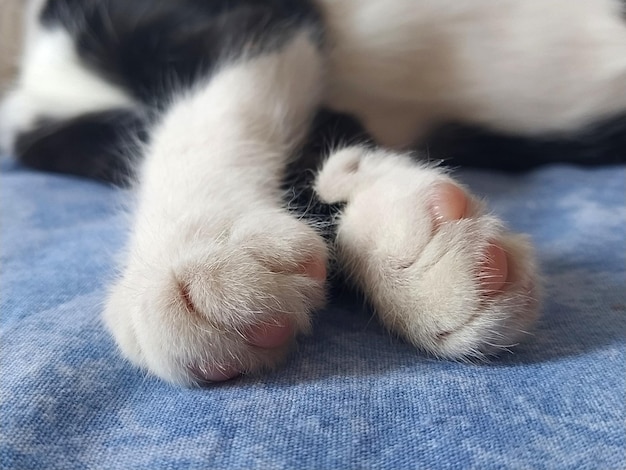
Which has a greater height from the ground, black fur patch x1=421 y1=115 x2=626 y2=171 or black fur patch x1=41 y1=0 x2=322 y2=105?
black fur patch x1=41 y1=0 x2=322 y2=105

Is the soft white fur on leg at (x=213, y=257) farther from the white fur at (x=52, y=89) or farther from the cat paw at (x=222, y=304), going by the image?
the white fur at (x=52, y=89)

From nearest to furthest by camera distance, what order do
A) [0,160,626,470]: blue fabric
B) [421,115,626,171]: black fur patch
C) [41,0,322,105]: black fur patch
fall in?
[0,160,626,470]: blue fabric → [41,0,322,105]: black fur patch → [421,115,626,171]: black fur patch

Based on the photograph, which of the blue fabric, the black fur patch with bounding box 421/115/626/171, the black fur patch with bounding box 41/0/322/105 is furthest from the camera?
the black fur patch with bounding box 421/115/626/171

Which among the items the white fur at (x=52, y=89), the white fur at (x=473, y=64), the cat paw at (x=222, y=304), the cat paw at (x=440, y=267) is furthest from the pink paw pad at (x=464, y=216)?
the white fur at (x=52, y=89)

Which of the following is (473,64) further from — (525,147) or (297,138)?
(297,138)

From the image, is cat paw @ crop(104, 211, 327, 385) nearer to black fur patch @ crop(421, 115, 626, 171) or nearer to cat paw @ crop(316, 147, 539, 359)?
cat paw @ crop(316, 147, 539, 359)

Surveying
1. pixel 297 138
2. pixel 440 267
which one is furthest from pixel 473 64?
pixel 440 267

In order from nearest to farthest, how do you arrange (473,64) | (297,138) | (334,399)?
1. (334,399)
2. (297,138)
3. (473,64)

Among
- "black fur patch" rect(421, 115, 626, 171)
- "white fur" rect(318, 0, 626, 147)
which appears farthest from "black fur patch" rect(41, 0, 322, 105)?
"black fur patch" rect(421, 115, 626, 171)
